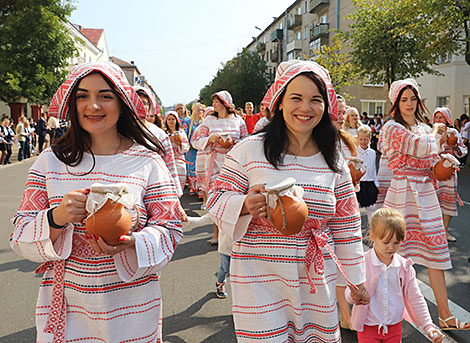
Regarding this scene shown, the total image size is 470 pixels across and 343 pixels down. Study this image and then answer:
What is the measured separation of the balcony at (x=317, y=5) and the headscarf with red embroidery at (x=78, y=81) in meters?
43.8

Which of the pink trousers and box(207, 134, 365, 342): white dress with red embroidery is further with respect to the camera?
the pink trousers

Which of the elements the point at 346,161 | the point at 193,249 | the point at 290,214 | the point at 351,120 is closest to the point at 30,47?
the point at 193,249

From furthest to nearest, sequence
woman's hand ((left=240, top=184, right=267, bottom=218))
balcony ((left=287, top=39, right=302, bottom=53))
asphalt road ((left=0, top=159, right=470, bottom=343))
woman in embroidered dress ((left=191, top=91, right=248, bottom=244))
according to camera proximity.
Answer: balcony ((left=287, top=39, right=302, bottom=53)) → woman in embroidered dress ((left=191, top=91, right=248, bottom=244)) → asphalt road ((left=0, top=159, right=470, bottom=343)) → woman's hand ((left=240, top=184, right=267, bottom=218))

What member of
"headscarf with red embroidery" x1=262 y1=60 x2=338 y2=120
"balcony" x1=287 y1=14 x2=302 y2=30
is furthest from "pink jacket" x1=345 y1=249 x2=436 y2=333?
"balcony" x1=287 y1=14 x2=302 y2=30

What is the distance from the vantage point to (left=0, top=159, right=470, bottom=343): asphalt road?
3668 millimetres

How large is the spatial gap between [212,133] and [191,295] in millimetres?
2724

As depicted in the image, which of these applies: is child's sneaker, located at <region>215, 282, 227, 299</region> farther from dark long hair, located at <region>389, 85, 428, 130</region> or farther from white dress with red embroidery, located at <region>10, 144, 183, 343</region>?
white dress with red embroidery, located at <region>10, 144, 183, 343</region>

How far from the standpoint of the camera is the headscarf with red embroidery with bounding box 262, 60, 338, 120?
2219mm

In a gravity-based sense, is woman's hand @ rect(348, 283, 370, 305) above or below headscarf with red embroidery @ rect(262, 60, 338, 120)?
below

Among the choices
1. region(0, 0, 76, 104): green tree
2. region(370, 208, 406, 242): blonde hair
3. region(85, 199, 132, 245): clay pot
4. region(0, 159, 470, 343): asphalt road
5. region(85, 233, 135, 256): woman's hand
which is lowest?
region(0, 159, 470, 343): asphalt road

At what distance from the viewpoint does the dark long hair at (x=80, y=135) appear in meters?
2.01

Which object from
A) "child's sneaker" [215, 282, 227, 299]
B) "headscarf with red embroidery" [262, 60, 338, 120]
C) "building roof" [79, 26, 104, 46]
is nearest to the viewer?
"headscarf with red embroidery" [262, 60, 338, 120]

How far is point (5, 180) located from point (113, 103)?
12.9 metres

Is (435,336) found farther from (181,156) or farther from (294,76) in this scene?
(181,156)
